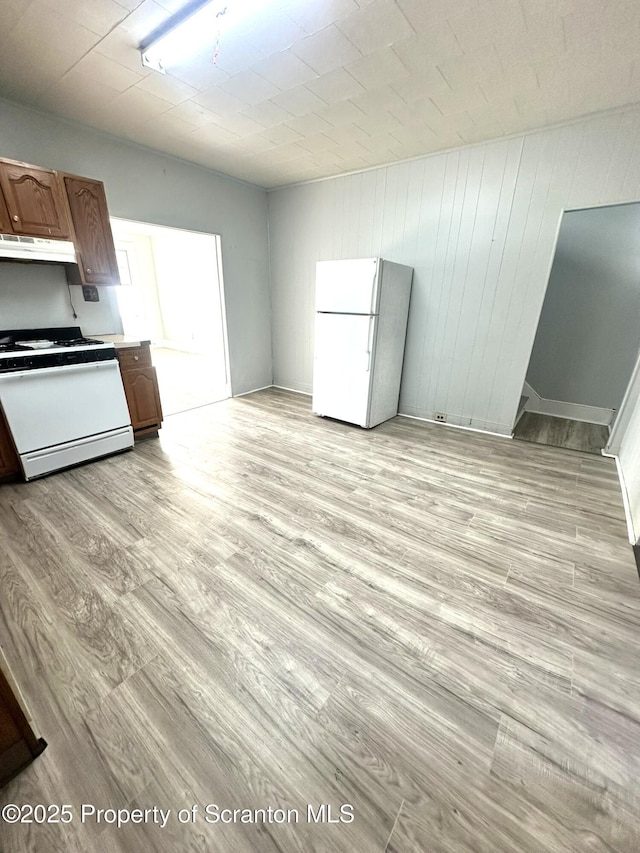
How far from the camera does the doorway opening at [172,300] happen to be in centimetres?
626

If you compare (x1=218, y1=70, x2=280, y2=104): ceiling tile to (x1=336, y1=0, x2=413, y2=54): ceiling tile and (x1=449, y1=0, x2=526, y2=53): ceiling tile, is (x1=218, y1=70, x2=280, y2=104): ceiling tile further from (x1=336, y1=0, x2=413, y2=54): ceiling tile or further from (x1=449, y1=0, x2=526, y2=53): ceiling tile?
(x1=449, y1=0, x2=526, y2=53): ceiling tile

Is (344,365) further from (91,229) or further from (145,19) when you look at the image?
(145,19)

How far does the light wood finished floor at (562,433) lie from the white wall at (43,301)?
173 inches

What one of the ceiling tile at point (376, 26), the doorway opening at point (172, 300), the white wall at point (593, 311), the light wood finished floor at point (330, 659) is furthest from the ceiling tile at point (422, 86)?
the doorway opening at point (172, 300)

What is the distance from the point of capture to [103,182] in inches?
119

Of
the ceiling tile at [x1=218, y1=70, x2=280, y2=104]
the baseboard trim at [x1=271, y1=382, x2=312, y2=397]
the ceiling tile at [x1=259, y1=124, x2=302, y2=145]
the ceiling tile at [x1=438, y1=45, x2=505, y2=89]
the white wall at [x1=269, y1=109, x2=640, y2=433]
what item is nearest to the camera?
the ceiling tile at [x1=438, y1=45, x2=505, y2=89]

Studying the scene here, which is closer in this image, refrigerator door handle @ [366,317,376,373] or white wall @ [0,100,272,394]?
white wall @ [0,100,272,394]

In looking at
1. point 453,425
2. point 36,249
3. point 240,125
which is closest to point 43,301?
point 36,249

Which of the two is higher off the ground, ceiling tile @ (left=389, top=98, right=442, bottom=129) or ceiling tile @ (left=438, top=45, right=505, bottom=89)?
ceiling tile @ (left=389, top=98, right=442, bottom=129)

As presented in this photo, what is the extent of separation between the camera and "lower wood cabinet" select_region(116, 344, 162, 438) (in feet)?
10.1

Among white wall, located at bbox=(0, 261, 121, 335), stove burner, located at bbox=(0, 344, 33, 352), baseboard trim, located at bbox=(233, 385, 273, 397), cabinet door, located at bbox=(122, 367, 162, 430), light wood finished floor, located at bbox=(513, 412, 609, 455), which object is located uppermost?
white wall, located at bbox=(0, 261, 121, 335)

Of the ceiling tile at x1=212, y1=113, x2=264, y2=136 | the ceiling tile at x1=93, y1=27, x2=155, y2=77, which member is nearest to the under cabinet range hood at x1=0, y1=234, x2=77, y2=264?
the ceiling tile at x1=93, y1=27, x2=155, y2=77

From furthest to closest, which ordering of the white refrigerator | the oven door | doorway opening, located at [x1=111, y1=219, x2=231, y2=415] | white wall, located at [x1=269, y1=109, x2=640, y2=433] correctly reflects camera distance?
doorway opening, located at [x1=111, y1=219, x2=231, y2=415], the white refrigerator, white wall, located at [x1=269, y1=109, x2=640, y2=433], the oven door

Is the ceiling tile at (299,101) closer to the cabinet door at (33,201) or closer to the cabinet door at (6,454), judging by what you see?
the cabinet door at (33,201)
